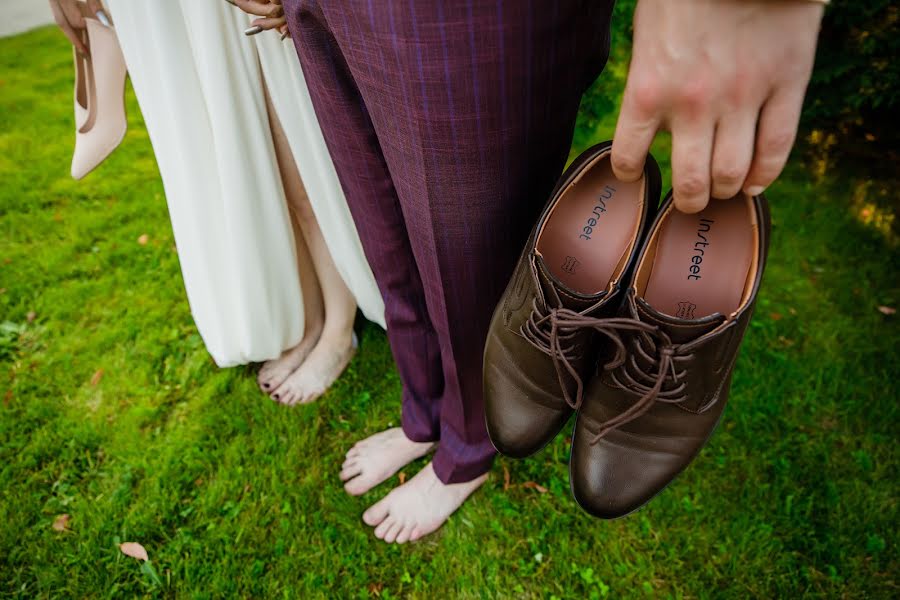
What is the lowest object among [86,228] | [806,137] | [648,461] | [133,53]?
[806,137]

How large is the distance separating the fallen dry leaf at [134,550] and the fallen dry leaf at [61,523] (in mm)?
212

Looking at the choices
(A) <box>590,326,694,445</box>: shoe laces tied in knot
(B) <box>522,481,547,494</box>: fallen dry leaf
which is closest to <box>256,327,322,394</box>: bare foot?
(B) <box>522,481,547,494</box>: fallen dry leaf

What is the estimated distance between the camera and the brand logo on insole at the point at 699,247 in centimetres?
108

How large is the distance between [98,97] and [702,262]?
1.61 m

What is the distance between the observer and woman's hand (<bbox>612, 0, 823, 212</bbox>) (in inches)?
23.1

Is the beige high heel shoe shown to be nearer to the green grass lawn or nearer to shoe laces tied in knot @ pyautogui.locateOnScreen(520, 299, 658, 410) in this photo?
the green grass lawn

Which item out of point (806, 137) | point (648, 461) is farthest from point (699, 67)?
point (806, 137)

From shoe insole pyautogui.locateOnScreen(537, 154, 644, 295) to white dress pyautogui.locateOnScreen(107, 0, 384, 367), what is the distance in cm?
72

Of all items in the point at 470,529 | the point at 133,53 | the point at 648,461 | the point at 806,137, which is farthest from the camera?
the point at 806,137

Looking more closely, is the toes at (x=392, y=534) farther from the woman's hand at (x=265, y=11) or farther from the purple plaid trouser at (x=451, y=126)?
the woman's hand at (x=265, y=11)

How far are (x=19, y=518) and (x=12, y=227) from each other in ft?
6.11

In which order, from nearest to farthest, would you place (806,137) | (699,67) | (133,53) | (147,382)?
(699,67) < (133,53) < (147,382) < (806,137)

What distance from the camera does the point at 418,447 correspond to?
1736mm

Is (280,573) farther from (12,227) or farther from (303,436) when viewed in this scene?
(12,227)
